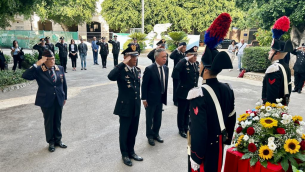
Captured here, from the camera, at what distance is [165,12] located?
102 ft

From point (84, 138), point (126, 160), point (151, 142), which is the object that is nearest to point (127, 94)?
point (126, 160)

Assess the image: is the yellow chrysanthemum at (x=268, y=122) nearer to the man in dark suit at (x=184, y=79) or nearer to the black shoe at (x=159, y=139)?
the man in dark suit at (x=184, y=79)

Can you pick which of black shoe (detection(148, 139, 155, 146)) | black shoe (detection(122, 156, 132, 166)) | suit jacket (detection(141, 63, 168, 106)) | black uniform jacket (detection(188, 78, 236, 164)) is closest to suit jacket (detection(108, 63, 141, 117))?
suit jacket (detection(141, 63, 168, 106))

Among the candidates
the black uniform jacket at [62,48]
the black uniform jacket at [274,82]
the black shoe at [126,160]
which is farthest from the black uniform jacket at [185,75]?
the black uniform jacket at [62,48]

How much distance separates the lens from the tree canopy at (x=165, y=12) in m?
30.8

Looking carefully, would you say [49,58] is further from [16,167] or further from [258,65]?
[258,65]

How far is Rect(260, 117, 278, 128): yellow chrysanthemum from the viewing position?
2913 mm

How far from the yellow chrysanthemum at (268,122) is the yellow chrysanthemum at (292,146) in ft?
0.78

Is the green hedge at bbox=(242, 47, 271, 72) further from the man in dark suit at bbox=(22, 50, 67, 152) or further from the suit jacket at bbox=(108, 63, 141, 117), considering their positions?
the man in dark suit at bbox=(22, 50, 67, 152)

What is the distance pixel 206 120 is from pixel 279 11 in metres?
12.4

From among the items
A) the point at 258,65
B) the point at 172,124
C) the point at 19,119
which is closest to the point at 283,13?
the point at 258,65

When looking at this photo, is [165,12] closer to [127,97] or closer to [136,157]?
[127,97]

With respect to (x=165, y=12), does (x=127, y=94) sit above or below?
below

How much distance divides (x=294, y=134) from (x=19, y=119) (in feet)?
21.4
